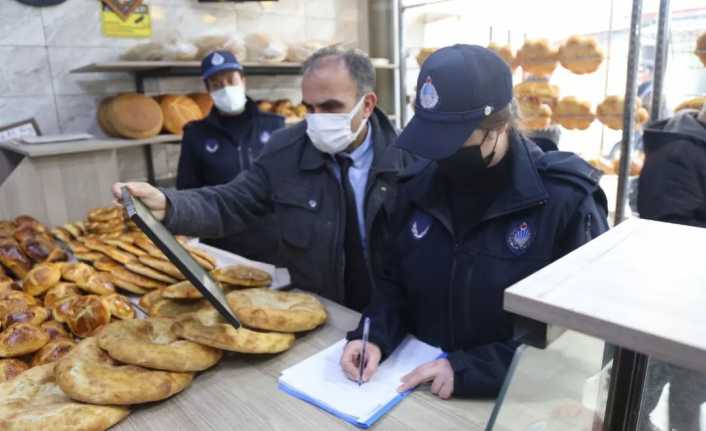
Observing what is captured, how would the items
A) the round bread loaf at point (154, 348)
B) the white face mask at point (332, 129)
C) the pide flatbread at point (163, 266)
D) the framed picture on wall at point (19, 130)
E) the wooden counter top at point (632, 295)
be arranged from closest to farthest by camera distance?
the wooden counter top at point (632, 295)
the round bread loaf at point (154, 348)
the pide flatbread at point (163, 266)
the white face mask at point (332, 129)
the framed picture on wall at point (19, 130)

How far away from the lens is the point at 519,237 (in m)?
1.29

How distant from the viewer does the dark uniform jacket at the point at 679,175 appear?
2174 mm

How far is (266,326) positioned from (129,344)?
326mm

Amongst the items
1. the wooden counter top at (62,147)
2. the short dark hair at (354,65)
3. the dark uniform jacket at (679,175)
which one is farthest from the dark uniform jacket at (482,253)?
the wooden counter top at (62,147)

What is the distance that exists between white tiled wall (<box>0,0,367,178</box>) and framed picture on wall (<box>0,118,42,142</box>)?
4 centimetres

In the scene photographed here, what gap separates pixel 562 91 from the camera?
3594 millimetres

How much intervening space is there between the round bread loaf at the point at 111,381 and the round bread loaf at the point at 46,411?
25mm

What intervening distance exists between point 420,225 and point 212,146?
2150 mm

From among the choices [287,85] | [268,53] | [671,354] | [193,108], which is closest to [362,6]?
[287,85]

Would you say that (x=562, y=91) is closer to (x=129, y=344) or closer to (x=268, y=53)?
(x=268, y=53)

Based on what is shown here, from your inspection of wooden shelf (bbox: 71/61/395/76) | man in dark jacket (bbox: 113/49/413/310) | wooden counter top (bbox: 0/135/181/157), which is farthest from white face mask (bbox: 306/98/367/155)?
wooden shelf (bbox: 71/61/395/76)

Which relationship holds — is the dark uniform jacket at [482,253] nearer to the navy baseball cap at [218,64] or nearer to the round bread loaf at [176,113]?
the navy baseball cap at [218,64]

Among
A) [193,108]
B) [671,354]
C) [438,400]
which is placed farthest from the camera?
[193,108]

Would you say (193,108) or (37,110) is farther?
(193,108)
